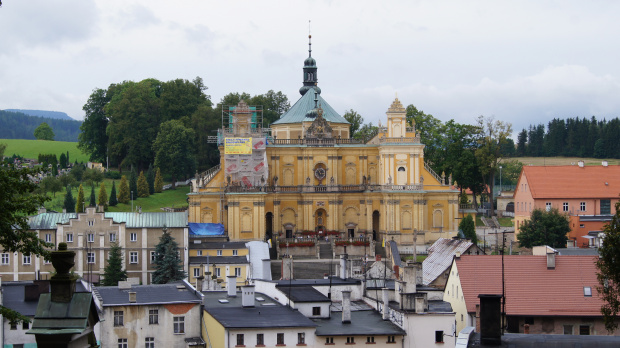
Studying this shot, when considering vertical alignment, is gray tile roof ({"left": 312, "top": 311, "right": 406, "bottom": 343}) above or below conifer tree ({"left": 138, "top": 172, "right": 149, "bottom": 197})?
below

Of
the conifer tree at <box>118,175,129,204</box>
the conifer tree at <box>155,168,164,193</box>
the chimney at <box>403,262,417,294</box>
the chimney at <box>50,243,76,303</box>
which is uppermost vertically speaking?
the conifer tree at <box>155,168,164,193</box>

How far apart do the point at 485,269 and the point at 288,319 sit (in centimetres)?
1201

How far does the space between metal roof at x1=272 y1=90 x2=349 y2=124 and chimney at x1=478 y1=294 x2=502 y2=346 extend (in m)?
68.7

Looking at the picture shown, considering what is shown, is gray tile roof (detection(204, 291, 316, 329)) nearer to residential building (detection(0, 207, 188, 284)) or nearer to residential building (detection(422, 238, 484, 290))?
residential building (detection(422, 238, 484, 290))

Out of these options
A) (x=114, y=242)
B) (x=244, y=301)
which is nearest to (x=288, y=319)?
(x=244, y=301)

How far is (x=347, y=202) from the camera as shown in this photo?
87500 millimetres

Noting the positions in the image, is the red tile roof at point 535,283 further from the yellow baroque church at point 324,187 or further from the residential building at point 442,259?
the yellow baroque church at point 324,187

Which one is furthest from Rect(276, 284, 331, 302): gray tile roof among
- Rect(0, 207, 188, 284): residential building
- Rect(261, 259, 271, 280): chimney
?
Rect(0, 207, 188, 284): residential building

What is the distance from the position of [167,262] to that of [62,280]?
2087 inches

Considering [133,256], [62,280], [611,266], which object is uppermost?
[62,280]

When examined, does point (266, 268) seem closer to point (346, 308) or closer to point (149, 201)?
point (346, 308)

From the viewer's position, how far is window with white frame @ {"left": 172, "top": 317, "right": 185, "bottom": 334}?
149 feet

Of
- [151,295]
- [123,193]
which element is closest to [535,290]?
[151,295]

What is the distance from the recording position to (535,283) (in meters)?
48.5
